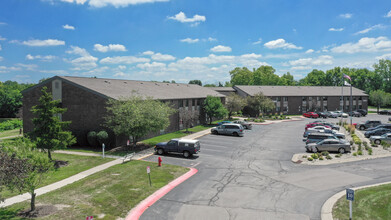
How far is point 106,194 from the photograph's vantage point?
15.7m

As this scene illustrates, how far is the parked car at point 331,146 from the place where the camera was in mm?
26422

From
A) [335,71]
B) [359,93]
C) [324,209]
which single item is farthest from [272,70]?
[324,209]

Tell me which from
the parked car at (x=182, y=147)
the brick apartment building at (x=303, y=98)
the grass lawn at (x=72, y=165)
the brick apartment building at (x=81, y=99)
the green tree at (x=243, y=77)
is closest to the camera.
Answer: the grass lawn at (x=72, y=165)

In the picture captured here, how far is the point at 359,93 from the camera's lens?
78.8 m

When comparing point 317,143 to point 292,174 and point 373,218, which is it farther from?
point 373,218

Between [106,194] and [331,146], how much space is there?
75.3 ft

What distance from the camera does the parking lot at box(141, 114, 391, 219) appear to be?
44.1ft

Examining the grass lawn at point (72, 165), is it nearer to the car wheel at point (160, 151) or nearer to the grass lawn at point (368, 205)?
the car wheel at point (160, 151)

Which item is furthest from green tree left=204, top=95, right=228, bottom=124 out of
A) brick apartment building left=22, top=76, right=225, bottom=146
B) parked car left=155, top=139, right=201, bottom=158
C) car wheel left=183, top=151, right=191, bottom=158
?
car wheel left=183, top=151, right=191, bottom=158

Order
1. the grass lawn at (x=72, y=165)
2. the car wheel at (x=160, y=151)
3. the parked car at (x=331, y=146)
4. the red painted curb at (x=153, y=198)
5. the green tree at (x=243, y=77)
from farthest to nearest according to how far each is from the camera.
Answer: the green tree at (x=243, y=77), the car wheel at (x=160, y=151), the parked car at (x=331, y=146), the grass lawn at (x=72, y=165), the red painted curb at (x=153, y=198)

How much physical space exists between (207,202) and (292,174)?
8796 millimetres

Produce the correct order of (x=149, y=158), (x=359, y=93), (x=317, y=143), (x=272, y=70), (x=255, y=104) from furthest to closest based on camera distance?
(x=272, y=70)
(x=359, y=93)
(x=255, y=104)
(x=317, y=143)
(x=149, y=158)

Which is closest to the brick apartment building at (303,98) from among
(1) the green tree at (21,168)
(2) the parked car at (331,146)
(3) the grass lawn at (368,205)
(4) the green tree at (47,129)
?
(2) the parked car at (331,146)

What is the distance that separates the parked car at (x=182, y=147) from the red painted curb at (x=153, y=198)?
4796 millimetres
